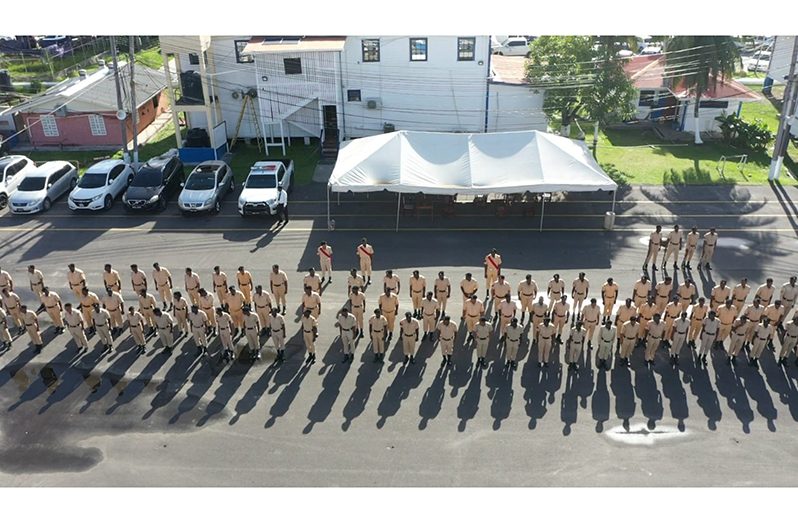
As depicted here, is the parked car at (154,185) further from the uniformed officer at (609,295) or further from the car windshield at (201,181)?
the uniformed officer at (609,295)

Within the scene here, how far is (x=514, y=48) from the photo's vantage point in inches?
1678

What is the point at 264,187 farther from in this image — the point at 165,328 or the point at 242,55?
the point at 242,55

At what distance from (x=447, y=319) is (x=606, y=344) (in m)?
3.35

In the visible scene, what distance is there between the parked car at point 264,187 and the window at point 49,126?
12.3m

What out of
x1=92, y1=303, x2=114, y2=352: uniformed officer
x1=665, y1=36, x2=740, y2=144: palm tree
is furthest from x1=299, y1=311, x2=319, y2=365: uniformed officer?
x1=665, y1=36, x2=740, y2=144: palm tree

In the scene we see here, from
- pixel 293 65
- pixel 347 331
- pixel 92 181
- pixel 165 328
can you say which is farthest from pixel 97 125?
pixel 347 331

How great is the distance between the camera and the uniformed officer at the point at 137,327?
13.6m

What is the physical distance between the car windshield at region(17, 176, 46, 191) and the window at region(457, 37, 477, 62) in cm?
1725

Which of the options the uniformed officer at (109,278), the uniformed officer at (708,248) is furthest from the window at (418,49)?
the uniformed officer at (109,278)

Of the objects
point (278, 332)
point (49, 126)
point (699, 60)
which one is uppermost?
point (699, 60)

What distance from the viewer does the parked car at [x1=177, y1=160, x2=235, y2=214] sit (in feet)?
70.0

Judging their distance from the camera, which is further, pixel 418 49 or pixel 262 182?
pixel 418 49

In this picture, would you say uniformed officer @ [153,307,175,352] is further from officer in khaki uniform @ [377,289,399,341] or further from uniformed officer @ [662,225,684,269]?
uniformed officer @ [662,225,684,269]

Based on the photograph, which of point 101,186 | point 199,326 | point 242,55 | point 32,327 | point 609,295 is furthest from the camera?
point 242,55
